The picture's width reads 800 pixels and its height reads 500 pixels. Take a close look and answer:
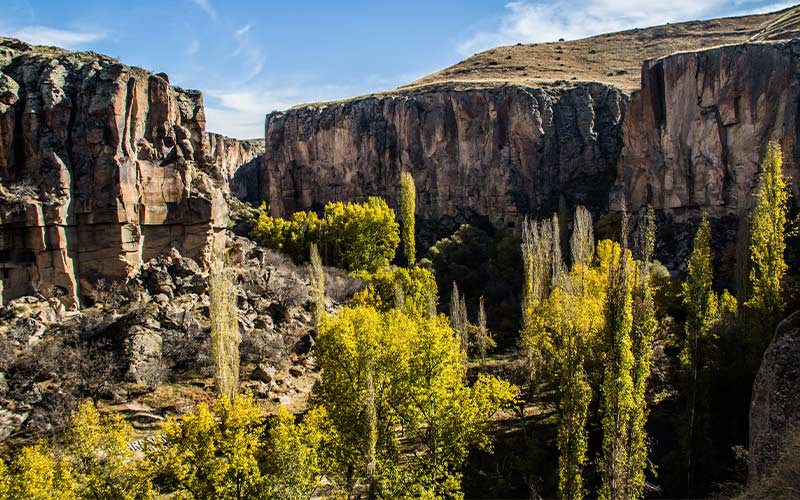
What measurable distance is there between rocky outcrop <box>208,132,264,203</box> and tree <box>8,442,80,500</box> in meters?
65.1

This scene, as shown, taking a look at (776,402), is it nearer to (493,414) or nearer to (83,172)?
(493,414)

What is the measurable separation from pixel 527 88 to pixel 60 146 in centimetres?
4320

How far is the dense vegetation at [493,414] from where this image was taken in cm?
1198

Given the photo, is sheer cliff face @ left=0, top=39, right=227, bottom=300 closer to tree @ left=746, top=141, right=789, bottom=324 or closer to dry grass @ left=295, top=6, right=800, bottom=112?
tree @ left=746, top=141, right=789, bottom=324

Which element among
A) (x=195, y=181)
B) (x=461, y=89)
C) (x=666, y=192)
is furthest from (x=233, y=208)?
(x=666, y=192)

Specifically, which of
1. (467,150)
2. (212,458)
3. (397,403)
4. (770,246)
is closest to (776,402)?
(770,246)

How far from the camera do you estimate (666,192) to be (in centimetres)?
4344

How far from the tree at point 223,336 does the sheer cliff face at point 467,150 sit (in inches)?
1472

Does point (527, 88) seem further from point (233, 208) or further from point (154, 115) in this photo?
point (154, 115)

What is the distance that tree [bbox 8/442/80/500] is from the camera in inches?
428

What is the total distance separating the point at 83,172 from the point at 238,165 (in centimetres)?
6671

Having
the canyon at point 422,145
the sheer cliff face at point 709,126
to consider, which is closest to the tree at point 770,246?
the sheer cliff face at point 709,126

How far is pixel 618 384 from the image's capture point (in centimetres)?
1230

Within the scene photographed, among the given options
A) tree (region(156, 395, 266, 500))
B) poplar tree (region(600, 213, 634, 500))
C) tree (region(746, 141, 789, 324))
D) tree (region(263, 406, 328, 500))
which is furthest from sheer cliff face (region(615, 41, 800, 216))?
tree (region(156, 395, 266, 500))
